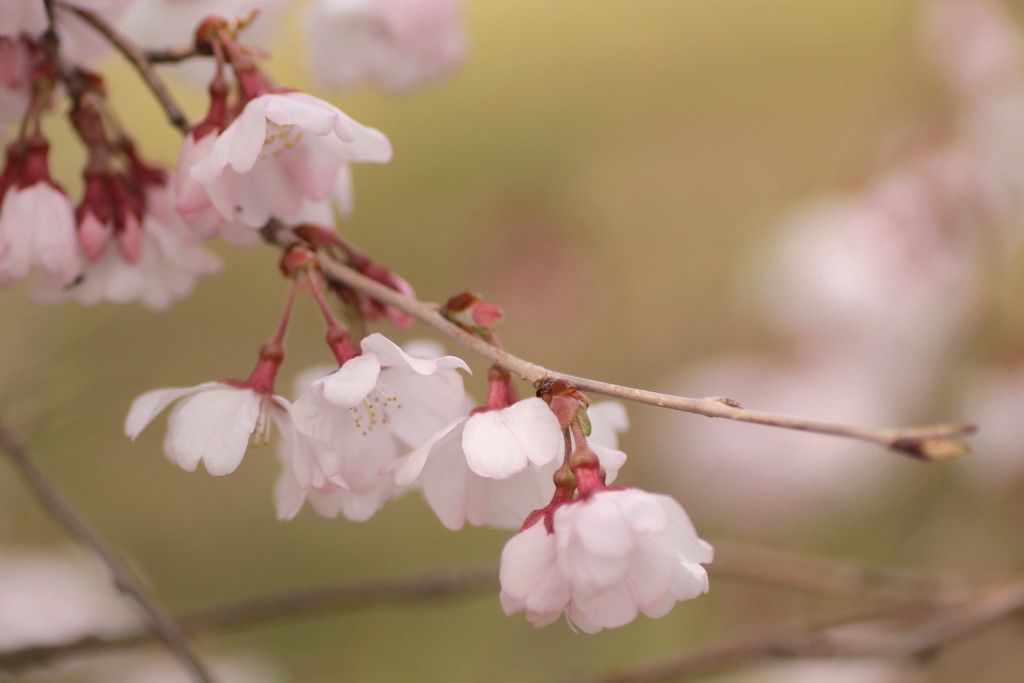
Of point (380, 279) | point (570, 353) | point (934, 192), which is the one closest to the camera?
point (380, 279)

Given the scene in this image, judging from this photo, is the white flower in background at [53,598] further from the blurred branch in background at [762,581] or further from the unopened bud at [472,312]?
the unopened bud at [472,312]

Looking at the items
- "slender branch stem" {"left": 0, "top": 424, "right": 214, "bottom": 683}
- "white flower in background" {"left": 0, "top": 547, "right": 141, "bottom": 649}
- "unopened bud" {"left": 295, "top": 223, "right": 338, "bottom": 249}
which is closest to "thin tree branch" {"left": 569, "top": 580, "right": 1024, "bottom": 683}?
"slender branch stem" {"left": 0, "top": 424, "right": 214, "bottom": 683}

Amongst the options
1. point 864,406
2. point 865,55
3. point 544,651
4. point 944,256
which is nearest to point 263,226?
point 544,651

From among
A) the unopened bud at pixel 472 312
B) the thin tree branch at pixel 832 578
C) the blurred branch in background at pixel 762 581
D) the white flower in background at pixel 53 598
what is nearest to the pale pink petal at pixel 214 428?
the unopened bud at pixel 472 312

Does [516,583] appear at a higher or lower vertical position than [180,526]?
lower

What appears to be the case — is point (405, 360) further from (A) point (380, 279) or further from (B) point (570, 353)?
(B) point (570, 353)

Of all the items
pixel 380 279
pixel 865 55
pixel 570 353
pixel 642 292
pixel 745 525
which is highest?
pixel 865 55

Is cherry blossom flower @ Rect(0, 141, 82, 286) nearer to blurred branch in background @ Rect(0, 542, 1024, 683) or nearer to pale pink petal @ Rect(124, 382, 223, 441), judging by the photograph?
pale pink petal @ Rect(124, 382, 223, 441)
